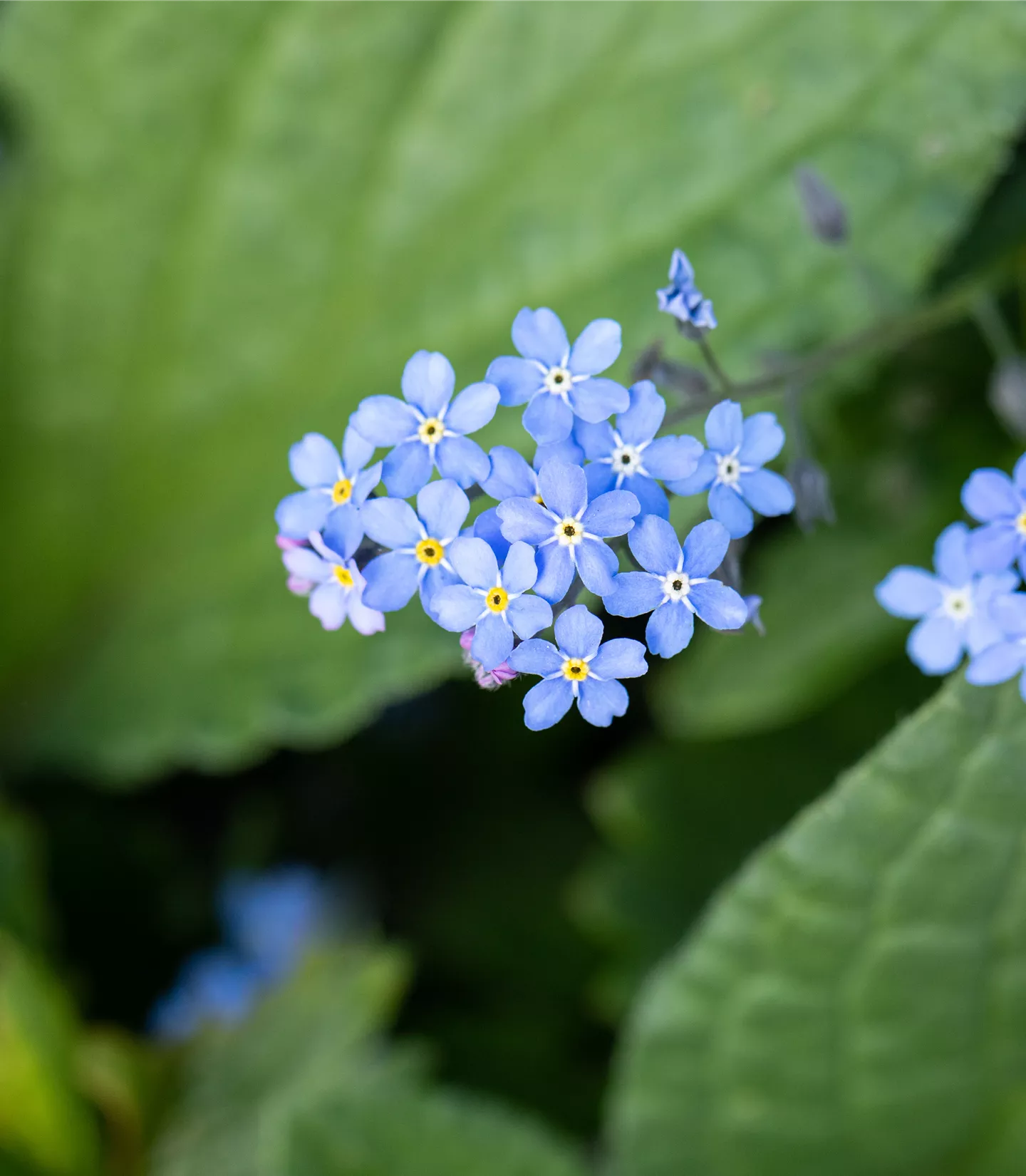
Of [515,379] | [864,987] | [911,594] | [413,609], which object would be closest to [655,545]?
[515,379]

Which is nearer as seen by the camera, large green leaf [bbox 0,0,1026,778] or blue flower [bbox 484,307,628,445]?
blue flower [bbox 484,307,628,445]

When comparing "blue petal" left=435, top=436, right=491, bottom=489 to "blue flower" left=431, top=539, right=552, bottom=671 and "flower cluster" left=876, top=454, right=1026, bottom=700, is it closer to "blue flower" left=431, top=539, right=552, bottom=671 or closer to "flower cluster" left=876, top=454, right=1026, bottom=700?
"blue flower" left=431, top=539, right=552, bottom=671

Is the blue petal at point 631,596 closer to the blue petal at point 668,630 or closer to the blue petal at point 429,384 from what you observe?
the blue petal at point 668,630

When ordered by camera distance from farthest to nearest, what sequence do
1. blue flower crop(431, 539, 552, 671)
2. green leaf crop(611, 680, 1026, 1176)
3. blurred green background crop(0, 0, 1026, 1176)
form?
blurred green background crop(0, 0, 1026, 1176) → green leaf crop(611, 680, 1026, 1176) → blue flower crop(431, 539, 552, 671)

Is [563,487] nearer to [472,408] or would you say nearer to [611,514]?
[611,514]

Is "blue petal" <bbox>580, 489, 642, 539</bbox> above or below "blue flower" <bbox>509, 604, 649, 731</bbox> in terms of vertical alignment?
above

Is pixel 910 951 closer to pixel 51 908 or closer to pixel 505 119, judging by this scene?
pixel 505 119

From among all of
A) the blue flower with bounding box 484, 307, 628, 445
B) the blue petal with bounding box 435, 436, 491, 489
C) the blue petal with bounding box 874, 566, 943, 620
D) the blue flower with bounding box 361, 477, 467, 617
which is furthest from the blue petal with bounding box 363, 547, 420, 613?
the blue petal with bounding box 874, 566, 943, 620
